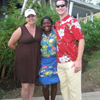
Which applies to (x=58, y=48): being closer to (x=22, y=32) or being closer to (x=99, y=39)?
(x=22, y=32)

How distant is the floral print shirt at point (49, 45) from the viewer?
2.23 m

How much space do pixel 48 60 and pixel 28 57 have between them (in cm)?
36

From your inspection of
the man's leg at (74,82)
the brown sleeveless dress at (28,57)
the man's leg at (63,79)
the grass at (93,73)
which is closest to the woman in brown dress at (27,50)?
the brown sleeveless dress at (28,57)

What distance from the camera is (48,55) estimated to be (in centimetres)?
228

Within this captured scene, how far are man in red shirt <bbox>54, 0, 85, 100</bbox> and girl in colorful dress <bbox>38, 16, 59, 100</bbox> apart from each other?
198 millimetres

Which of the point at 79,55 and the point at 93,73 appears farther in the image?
the point at 93,73

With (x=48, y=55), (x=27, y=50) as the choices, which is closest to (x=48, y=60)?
(x=48, y=55)

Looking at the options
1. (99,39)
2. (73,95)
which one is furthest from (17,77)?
(99,39)

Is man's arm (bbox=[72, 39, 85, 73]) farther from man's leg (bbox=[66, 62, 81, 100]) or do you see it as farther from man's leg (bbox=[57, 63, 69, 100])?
man's leg (bbox=[57, 63, 69, 100])

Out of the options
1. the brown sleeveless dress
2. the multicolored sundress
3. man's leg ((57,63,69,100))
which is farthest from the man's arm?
the brown sleeveless dress

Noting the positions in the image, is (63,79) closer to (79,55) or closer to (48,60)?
(48,60)

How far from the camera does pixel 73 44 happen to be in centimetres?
197

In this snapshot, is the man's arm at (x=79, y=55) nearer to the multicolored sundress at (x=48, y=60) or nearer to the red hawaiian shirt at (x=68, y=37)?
the red hawaiian shirt at (x=68, y=37)

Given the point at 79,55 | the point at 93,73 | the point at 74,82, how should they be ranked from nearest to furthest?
the point at 79,55 → the point at 74,82 → the point at 93,73
